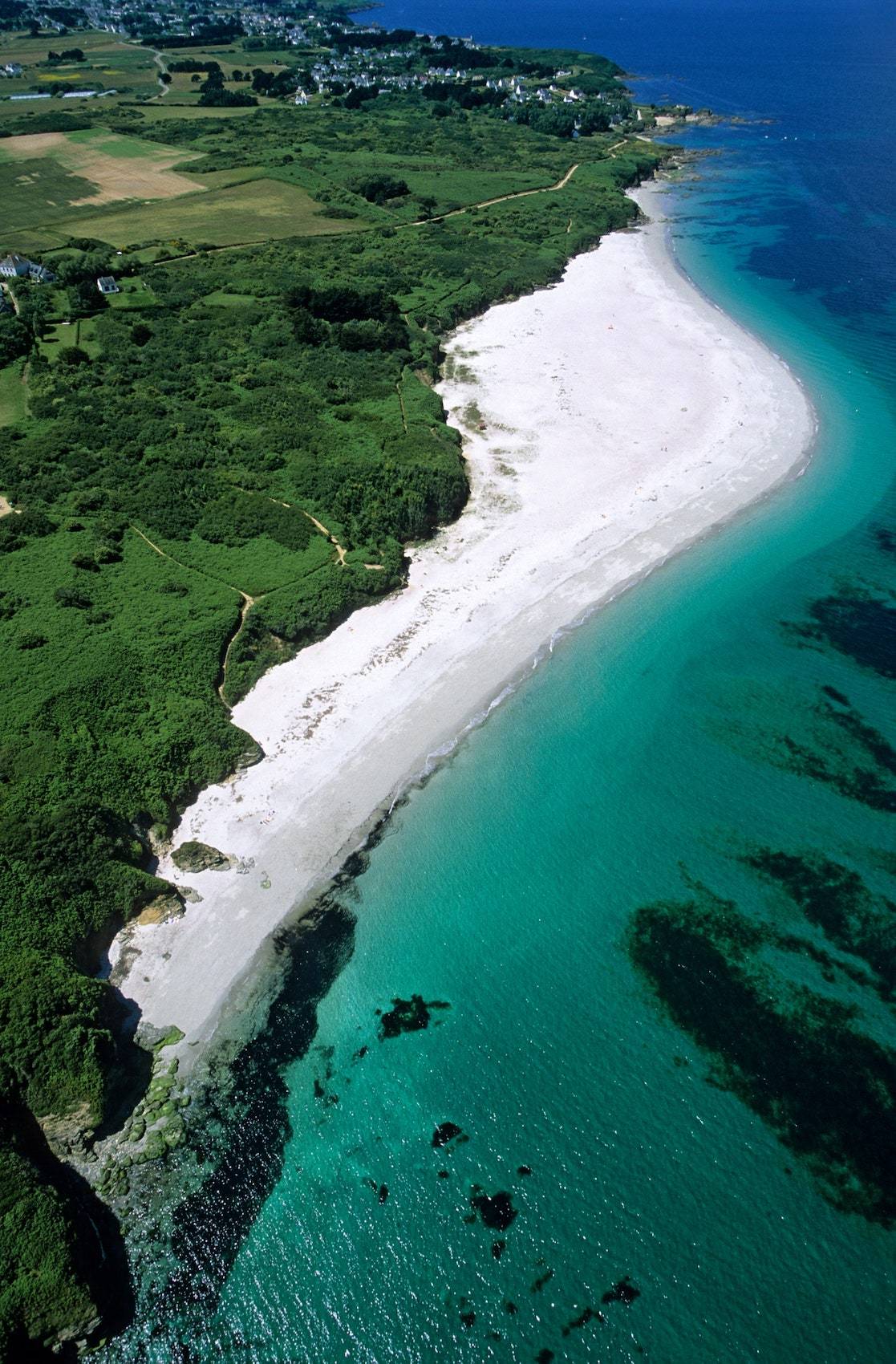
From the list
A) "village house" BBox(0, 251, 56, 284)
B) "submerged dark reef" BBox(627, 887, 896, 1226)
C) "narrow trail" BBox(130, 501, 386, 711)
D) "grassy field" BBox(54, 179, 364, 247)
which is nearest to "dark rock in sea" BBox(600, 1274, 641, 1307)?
"submerged dark reef" BBox(627, 887, 896, 1226)

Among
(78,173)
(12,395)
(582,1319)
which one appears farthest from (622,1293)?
(78,173)

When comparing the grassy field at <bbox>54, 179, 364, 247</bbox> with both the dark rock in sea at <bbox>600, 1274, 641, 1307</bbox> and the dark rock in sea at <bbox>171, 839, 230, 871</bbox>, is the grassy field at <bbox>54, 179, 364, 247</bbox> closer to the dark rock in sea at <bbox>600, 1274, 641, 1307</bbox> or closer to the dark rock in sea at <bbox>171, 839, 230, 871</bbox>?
the dark rock in sea at <bbox>171, 839, 230, 871</bbox>

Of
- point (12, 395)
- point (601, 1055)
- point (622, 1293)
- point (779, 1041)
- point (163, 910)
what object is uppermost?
point (12, 395)

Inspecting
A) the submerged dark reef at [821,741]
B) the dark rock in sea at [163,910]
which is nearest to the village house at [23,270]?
the dark rock in sea at [163,910]

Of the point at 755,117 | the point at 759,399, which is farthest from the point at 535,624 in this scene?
the point at 755,117

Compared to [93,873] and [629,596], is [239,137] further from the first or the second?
[93,873]

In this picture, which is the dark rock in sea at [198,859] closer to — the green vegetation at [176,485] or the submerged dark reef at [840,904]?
the green vegetation at [176,485]

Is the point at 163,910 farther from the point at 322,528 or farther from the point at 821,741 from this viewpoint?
the point at 821,741
